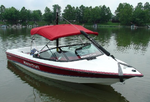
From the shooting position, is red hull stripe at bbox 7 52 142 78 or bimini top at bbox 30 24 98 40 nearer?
red hull stripe at bbox 7 52 142 78

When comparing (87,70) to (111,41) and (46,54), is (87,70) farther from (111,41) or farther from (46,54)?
(111,41)

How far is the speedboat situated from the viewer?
5.21m

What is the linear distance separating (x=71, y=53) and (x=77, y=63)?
3.20 ft

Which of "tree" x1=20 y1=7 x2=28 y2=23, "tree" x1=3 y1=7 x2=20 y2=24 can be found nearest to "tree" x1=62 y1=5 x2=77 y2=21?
"tree" x1=20 y1=7 x2=28 y2=23

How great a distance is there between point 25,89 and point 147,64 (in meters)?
8.04

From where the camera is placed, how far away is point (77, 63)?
5.89m

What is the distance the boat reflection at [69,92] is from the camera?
217 inches

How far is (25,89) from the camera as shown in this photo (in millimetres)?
6344

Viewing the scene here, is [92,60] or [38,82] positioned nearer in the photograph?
[92,60]

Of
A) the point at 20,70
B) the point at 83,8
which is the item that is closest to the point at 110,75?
the point at 20,70

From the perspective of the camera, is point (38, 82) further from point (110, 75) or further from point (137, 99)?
point (137, 99)

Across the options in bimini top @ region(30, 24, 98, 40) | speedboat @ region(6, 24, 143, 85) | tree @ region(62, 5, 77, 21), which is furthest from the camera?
tree @ region(62, 5, 77, 21)

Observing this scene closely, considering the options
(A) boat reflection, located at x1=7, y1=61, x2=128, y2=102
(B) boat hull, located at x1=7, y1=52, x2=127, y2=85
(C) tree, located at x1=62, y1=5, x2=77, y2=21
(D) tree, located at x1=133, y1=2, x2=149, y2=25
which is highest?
(C) tree, located at x1=62, y1=5, x2=77, y2=21

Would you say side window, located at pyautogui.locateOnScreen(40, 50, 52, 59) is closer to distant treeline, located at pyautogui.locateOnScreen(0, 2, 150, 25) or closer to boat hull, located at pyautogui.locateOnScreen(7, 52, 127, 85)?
boat hull, located at pyautogui.locateOnScreen(7, 52, 127, 85)
